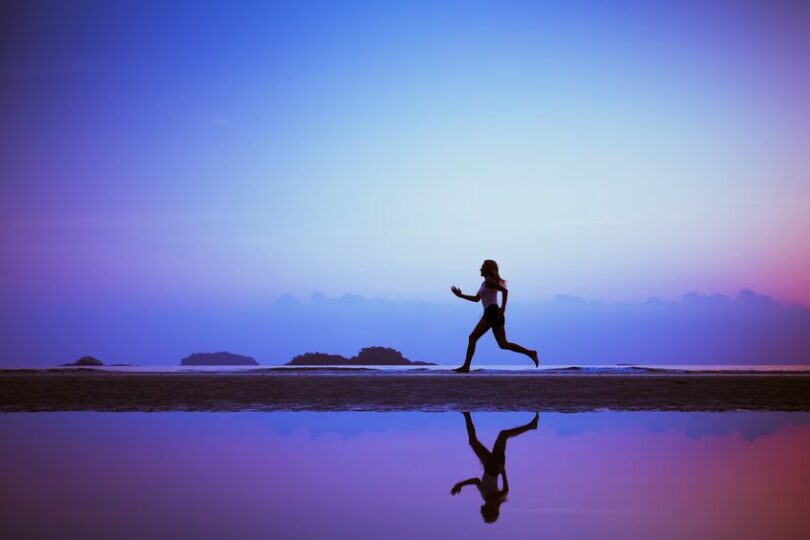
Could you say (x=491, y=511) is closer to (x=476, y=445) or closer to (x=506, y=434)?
(x=476, y=445)

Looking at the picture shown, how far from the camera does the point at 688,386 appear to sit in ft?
60.9

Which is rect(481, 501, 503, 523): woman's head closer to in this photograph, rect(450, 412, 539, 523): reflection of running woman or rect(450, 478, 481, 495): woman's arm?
rect(450, 412, 539, 523): reflection of running woman

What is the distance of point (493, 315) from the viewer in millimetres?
14891

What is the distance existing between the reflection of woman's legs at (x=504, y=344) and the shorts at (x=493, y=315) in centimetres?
→ 11

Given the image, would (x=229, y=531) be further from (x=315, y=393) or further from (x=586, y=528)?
(x=315, y=393)

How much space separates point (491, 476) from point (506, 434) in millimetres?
3108

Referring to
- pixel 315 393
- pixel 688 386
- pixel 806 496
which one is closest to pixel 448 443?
pixel 806 496

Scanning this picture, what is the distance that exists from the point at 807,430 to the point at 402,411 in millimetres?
6586

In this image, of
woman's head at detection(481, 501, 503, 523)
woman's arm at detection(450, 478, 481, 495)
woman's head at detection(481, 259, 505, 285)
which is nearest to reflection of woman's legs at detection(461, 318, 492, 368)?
woman's head at detection(481, 259, 505, 285)

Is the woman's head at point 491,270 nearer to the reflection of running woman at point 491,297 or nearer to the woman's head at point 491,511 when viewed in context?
the reflection of running woman at point 491,297

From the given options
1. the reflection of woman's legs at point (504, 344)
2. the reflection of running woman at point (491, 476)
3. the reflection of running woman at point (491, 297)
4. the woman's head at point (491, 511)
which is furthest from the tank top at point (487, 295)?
the woman's head at point (491, 511)

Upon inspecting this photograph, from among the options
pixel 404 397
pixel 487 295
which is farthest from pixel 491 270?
pixel 404 397

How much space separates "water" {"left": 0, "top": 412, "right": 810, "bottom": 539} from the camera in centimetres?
434

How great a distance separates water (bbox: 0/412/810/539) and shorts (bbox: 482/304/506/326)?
4.57m
